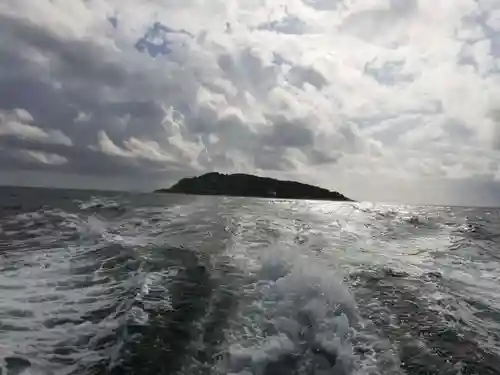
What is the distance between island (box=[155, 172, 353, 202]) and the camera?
20.6ft

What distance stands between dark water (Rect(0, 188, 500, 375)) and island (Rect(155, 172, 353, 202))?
645 mm

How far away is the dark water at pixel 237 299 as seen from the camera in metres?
2.76

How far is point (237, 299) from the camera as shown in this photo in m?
3.74

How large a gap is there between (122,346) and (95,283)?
147 cm

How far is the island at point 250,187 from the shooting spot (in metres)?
6.28

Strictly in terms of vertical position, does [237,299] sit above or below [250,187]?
below

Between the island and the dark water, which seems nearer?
the dark water

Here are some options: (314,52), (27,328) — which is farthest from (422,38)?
(27,328)

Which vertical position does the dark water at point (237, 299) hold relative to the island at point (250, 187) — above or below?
below

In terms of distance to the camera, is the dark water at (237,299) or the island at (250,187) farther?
the island at (250,187)

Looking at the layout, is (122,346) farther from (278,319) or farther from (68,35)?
(68,35)

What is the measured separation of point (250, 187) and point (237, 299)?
314cm

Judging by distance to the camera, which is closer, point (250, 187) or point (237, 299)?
point (237, 299)

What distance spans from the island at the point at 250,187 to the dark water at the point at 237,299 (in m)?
0.64
